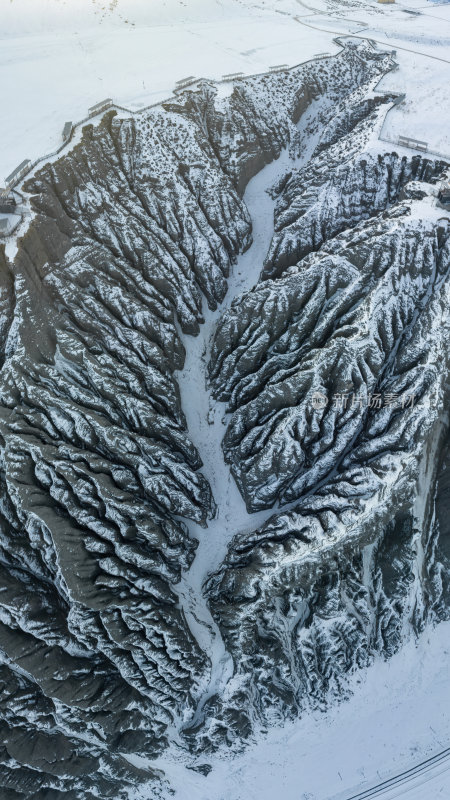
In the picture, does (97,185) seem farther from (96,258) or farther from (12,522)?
(12,522)

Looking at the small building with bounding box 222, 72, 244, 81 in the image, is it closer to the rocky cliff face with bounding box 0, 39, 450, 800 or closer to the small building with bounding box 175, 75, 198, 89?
the small building with bounding box 175, 75, 198, 89

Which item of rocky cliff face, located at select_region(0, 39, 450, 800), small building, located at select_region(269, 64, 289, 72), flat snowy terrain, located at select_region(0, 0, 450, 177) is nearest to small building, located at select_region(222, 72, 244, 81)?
flat snowy terrain, located at select_region(0, 0, 450, 177)

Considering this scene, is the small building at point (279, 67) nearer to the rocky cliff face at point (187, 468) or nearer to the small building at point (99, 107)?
the rocky cliff face at point (187, 468)

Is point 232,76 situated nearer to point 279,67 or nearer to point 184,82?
point 184,82

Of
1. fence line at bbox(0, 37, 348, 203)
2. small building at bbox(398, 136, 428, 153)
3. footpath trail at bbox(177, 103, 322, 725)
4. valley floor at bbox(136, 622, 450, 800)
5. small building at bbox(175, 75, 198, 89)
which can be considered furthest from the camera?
small building at bbox(175, 75, 198, 89)

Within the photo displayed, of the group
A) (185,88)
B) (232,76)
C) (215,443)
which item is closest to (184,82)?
(185,88)

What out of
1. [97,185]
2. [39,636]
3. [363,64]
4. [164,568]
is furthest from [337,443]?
[363,64]
